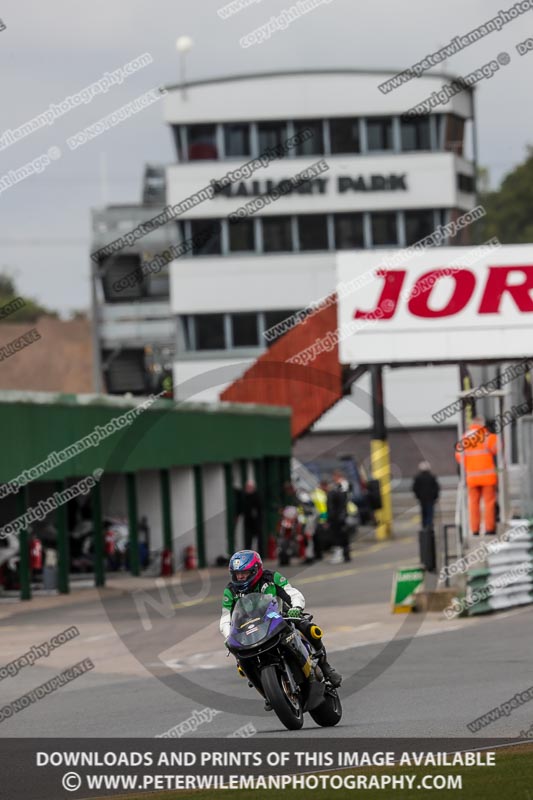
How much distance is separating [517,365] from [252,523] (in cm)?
640

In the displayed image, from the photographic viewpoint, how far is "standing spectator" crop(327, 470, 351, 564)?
3312cm

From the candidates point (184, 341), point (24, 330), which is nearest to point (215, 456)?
point (184, 341)

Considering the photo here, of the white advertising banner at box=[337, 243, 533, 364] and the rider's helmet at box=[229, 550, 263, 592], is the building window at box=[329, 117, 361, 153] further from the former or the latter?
the rider's helmet at box=[229, 550, 263, 592]

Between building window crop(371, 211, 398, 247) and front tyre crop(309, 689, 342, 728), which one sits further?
building window crop(371, 211, 398, 247)

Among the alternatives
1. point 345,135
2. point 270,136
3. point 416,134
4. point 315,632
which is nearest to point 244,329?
point 270,136

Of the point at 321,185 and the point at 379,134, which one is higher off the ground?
the point at 379,134

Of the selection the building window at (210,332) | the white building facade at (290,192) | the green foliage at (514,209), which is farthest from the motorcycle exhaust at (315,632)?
the green foliage at (514,209)

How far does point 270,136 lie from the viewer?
67.4m

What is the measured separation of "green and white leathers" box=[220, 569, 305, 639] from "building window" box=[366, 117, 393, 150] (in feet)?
183

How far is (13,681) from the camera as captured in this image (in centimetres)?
1775

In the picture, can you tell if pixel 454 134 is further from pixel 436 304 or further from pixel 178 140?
pixel 436 304

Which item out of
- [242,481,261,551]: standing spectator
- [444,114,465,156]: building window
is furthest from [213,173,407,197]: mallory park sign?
[242,481,261,551]: standing spectator

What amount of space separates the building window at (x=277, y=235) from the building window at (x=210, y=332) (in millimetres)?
3475

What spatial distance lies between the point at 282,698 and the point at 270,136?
5687cm
